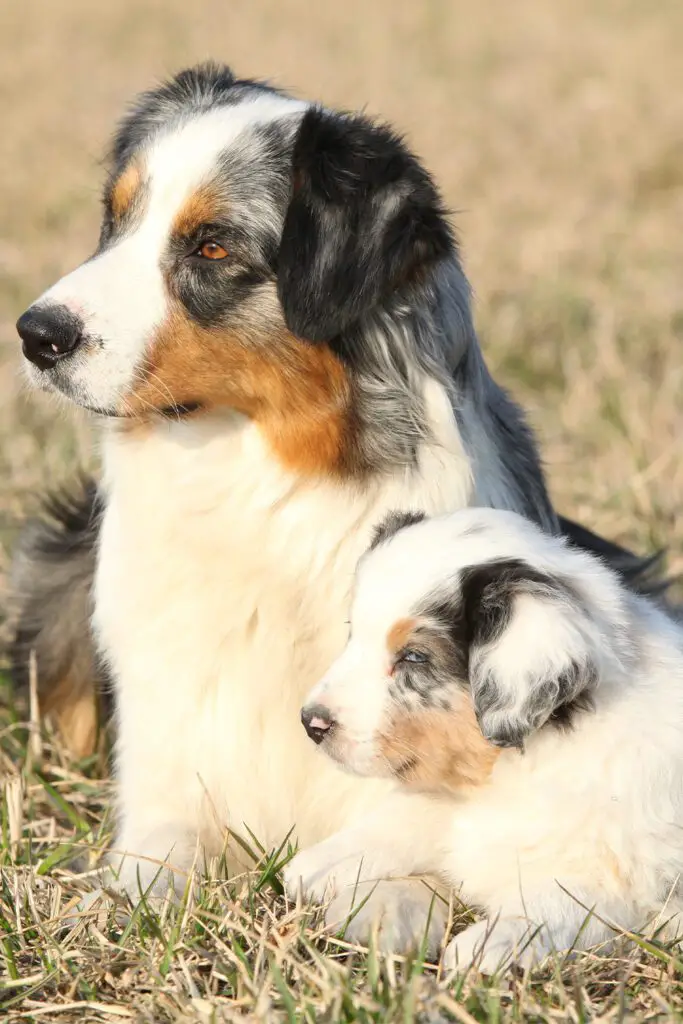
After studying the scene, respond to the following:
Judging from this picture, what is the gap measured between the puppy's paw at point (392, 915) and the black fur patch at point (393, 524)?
2.80 ft

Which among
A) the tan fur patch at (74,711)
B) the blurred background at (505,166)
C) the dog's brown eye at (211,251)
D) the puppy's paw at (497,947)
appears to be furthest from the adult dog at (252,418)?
the blurred background at (505,166)

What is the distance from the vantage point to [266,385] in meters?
3.71

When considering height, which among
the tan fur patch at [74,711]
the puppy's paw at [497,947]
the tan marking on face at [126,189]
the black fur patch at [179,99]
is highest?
the black fur patch at [179,99]

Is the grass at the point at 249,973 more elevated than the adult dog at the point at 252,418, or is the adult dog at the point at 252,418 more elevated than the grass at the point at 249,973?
the adult dog at the point at 252,418

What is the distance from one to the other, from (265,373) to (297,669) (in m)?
0.88

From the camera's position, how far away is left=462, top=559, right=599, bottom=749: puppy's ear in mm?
3033

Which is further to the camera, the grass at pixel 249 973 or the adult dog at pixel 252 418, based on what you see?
the adult dog at pixel 252 418

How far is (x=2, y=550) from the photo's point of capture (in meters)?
6.12

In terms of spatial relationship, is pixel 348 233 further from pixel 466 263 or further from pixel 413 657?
pixel 466 263

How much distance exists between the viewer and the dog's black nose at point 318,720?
10.7 ft

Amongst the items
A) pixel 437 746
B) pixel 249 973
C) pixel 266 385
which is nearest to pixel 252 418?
pixel 266 385

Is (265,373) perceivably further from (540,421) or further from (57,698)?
(540,421)

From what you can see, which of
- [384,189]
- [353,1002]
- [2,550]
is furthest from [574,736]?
[2,550]

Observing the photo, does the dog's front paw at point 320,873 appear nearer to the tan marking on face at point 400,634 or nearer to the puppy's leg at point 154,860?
the puppy's leg at point 154,860
